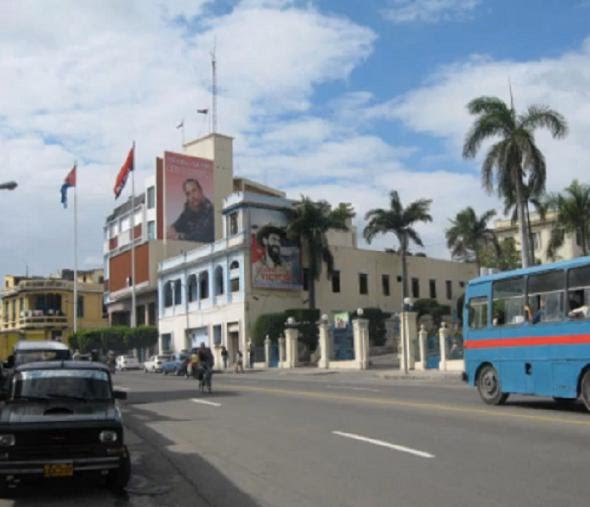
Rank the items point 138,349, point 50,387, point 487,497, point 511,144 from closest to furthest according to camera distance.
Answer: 1. point 487,497
2. point 50,387
3. point 511,144
4. point 138,349

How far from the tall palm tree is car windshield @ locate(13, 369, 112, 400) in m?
62.3

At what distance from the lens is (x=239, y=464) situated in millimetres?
11133

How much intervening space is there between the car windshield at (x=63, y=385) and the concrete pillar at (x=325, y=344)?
41093 mm

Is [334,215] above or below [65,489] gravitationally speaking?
above

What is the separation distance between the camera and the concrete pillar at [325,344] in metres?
51.2

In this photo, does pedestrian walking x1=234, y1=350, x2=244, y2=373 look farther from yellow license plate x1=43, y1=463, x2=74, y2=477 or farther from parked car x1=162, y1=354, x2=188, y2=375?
yellow license plate x1=43, y1=463, x2=74, y2=477

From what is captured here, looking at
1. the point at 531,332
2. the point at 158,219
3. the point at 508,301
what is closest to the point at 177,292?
the point at 158,219

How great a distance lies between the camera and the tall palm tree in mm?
69938

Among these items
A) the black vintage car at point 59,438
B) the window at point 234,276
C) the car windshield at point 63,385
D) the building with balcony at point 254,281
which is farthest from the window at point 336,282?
the black vintage car at point 59,438

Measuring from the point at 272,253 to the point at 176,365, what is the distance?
40.0ft

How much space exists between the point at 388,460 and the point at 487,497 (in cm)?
272

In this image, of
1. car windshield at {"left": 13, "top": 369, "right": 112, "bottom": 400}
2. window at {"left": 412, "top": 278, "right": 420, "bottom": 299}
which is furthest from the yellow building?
car windshield at {"left": 13, "top": 369, "right": 112, "bottom": 400}

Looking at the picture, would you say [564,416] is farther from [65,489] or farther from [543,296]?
[65,489]

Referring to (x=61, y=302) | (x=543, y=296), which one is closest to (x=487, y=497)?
(x=543, y=296)
